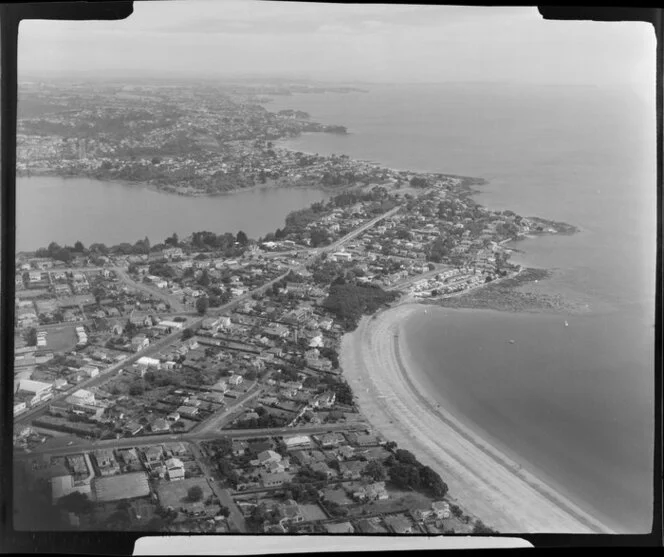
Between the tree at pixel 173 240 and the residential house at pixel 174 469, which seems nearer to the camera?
the residential house at pixel 174 469

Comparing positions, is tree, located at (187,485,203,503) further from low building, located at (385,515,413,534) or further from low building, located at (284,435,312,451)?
low building, located at (385,515,413,534)

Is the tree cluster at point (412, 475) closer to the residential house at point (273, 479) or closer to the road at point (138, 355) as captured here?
the residential house at point (273, 479)

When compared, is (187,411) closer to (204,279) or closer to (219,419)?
(219,419)

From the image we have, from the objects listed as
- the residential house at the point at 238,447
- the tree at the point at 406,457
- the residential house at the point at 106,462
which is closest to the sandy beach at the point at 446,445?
the tree at the point at 406,457

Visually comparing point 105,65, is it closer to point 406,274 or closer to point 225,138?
point 225,138

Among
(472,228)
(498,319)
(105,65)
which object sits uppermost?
(105,65)

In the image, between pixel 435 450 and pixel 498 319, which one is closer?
pixel 435 450

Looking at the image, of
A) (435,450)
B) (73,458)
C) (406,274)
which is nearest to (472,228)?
(406,274)

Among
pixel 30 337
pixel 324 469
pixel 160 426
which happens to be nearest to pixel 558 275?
pixel 324 469
